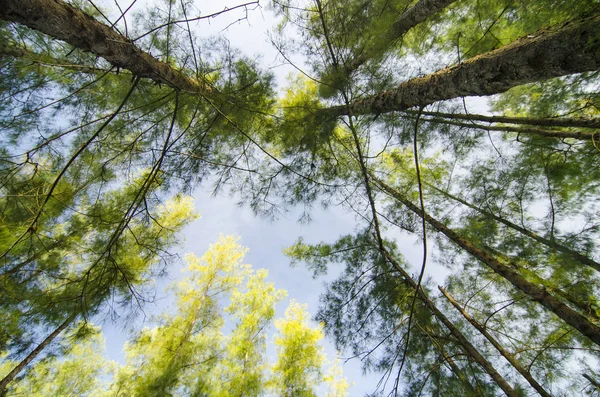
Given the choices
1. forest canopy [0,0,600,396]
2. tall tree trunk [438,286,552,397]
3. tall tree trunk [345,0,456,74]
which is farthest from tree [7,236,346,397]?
tall tree trunk [345,0,456,74]

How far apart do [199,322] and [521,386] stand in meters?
5.90

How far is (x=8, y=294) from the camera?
102 inches

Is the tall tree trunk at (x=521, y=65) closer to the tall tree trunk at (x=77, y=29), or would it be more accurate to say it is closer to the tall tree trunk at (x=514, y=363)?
the tall tree trunk at (x=77, y=29)

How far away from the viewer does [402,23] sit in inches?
140

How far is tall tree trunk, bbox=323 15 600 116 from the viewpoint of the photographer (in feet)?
4.02

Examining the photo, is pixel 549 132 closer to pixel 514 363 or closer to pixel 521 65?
pixel 521 65

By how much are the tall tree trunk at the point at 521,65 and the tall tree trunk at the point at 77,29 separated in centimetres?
154

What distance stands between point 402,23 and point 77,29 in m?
3.63

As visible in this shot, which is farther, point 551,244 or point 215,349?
point 215,349

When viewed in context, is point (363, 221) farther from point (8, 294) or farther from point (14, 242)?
point (8, 294)

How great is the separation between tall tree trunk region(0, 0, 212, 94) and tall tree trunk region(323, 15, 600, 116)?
154 centimetres

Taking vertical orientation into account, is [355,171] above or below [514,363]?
above

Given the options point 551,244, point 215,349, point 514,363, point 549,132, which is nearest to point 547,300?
point 514,363

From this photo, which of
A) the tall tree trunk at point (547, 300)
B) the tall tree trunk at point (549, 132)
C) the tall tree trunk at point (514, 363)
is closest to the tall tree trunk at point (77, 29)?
the tall tree trunk at point (549, 132)
